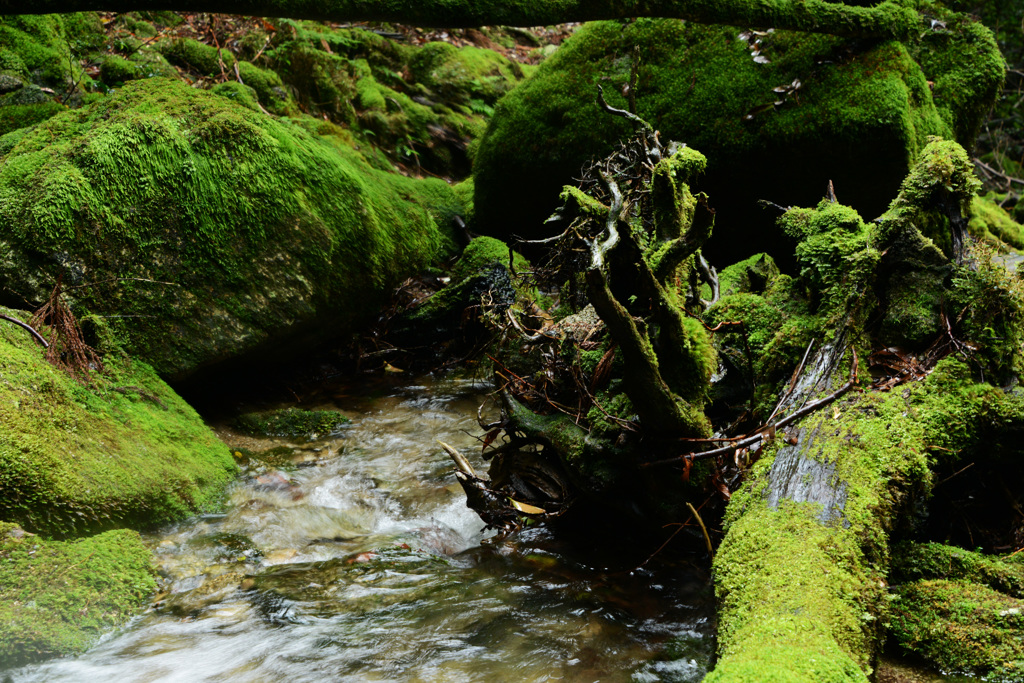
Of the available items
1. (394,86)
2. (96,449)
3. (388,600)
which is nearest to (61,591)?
(96,449)

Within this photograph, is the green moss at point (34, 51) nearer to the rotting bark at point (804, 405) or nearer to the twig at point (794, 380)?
the rotting bark at point (804, 405)

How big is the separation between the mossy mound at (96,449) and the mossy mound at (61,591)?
0.18 meters

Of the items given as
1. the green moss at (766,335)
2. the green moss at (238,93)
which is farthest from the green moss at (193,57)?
the green moss at (766,335)

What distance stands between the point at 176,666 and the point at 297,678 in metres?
0.56

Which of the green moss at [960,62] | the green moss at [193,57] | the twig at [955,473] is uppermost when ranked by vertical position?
the green moss at [193,57]

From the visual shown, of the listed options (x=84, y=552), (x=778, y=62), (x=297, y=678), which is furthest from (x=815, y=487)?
(x=778, y=62)

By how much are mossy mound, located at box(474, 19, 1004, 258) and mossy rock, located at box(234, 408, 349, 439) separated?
11.3 ft

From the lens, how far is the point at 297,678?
2.84 metres

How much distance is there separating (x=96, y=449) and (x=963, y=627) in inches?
Answer: 173

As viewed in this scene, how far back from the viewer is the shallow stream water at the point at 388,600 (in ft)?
9.39

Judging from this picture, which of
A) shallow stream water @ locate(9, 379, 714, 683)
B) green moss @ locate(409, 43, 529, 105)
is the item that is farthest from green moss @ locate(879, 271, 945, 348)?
green moss @ locate(409, 43, 529, 105)

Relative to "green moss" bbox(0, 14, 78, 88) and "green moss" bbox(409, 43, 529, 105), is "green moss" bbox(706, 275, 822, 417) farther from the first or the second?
A: "green moss" bbox(409, 43, 529, 105)

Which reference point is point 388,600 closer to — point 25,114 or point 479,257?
point 479,257

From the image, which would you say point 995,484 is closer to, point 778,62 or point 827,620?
point 827,620
